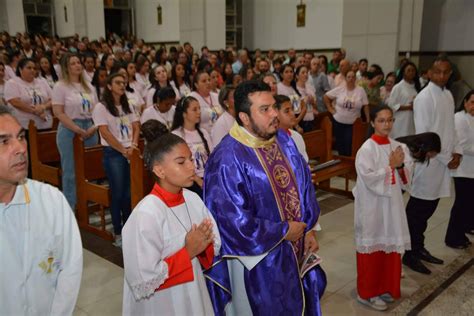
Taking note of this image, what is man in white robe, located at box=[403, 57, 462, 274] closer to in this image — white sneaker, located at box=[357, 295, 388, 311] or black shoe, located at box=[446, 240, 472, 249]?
black shoe, located at box=[446, 240, 472, 249]

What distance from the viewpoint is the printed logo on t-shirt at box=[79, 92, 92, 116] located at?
491cm

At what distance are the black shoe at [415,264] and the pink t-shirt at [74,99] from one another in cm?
351

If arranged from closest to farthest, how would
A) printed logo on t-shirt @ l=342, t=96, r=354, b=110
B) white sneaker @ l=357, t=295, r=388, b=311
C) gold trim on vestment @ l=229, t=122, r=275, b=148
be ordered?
gold trim on vestment @ l=229, t=122, r=275, b=148
white sneaker @ l=357, t=295, r=388, b=311
printed logo on t-shirt @ l=342, t=96, r=354, b=110

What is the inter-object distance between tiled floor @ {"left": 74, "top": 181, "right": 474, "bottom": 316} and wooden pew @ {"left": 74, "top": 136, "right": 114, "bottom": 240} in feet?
0.59

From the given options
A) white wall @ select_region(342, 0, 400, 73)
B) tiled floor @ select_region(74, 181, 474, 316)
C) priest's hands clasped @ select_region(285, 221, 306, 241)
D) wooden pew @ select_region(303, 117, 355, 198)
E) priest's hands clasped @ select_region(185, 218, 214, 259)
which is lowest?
tiled floor @ select_region(74, 181, 474, 316)

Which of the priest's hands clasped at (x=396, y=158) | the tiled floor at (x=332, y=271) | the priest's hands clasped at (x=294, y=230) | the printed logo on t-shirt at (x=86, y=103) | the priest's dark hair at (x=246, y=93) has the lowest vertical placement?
the tiled floor at (x=332, y=271)

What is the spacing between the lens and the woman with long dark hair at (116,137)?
4238 mm

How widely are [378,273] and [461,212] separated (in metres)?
1.45

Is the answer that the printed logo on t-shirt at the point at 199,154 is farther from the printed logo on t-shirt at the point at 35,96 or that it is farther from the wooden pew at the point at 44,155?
the printed logo on t-shirt at the point at 35,96

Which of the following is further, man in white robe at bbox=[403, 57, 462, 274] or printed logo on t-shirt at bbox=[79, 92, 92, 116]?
printed logo on t-shirt at bbox=[79, 92, 92, 116]

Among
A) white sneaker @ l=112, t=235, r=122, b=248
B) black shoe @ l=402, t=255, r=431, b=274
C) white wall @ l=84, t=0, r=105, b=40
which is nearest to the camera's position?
black shoe @ l=402, t=255, r=431, b=274

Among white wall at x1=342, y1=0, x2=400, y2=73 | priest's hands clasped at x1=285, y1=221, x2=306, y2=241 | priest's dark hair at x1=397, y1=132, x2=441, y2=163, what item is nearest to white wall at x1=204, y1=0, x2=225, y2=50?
white wall at x1=342, y1=0, x2=400, y2=73

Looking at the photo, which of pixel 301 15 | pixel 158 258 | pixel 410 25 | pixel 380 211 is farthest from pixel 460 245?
pixel 301 15

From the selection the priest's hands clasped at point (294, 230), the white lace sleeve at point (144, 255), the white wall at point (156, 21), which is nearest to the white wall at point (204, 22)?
the white wall at point (156, 21)
